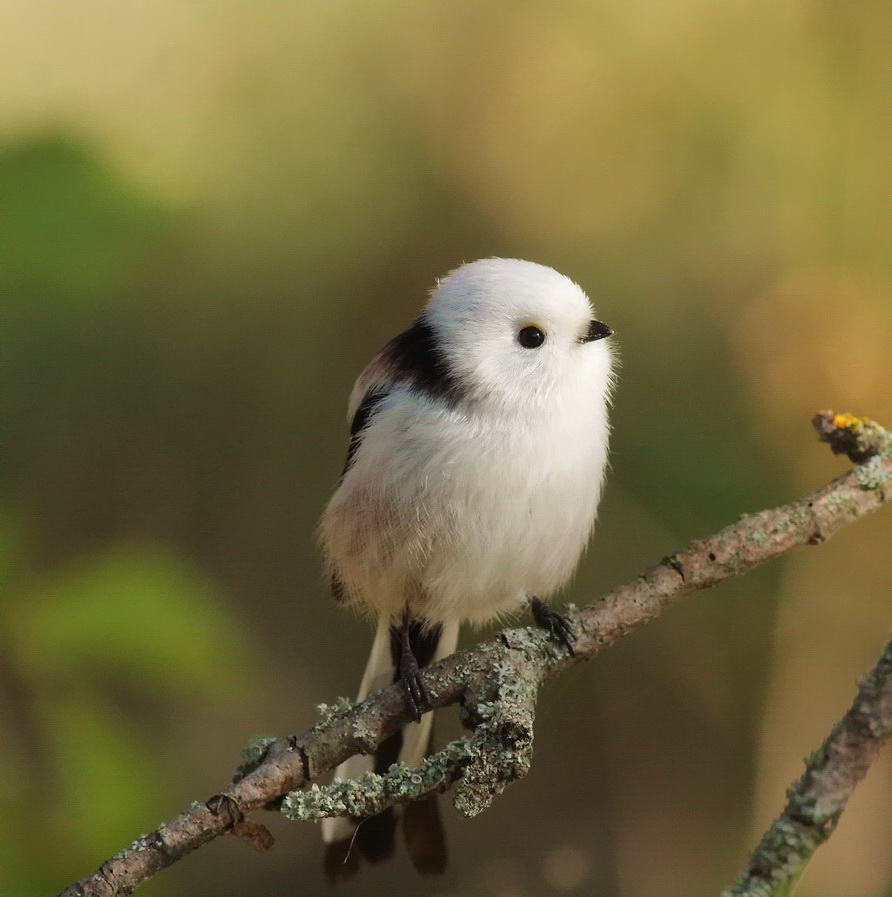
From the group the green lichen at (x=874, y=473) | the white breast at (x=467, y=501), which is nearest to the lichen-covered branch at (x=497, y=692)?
the green lichen at (x=874, y=473)

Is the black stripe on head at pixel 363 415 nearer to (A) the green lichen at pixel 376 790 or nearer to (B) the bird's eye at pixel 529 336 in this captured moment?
(B) the bird's eye at pixel 529 336

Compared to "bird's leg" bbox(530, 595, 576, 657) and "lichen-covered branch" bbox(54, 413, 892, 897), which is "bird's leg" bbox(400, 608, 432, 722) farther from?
"bird's leg" bbox(530, 595, 576, 657)

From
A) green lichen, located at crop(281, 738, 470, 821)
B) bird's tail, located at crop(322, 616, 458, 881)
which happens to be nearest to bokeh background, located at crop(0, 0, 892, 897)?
bird's tail, located at crop(322, 616, 458, 881)

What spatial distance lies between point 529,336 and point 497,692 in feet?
1.37

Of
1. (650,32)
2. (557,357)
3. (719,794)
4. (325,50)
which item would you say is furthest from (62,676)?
(650,32)

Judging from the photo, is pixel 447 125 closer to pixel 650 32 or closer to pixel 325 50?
pixel 325 50

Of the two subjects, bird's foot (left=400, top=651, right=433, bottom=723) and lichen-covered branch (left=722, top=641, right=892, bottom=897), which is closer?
lichen-covered branch (left=722, top=641, right=892, bottom=897)

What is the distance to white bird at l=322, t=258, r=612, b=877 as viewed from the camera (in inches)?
40.1

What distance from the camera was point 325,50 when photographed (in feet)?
4.96

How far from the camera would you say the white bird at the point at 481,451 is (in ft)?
3.34

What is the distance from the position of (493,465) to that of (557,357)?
154mm

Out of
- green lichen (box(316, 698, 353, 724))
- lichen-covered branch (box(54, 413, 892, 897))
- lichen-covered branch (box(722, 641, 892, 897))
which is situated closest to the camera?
lichen-covered branch (box(722, 641, 892, 897))

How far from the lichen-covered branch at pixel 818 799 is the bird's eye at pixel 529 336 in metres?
0.53

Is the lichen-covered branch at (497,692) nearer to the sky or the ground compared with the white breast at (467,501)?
nearer to the ground
